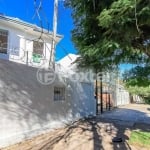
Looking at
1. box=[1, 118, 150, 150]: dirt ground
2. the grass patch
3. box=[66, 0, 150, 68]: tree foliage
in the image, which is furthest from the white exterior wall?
the grass patch

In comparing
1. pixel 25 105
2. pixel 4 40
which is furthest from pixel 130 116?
Result: pixel 4 40

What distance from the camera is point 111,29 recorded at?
5434 mm

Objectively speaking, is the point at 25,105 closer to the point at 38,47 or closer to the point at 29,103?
the point at 29,103

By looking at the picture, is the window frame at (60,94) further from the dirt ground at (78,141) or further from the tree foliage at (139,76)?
the tree foliage at (139,76)

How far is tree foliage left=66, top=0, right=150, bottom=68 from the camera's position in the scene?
4.84 meters

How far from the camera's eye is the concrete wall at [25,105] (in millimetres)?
6941

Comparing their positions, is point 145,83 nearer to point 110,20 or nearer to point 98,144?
point 98,144

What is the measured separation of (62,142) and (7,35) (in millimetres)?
9961

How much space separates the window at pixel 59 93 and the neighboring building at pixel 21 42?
14.2 feet

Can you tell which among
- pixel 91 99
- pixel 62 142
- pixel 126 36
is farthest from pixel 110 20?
pixel 91 99
